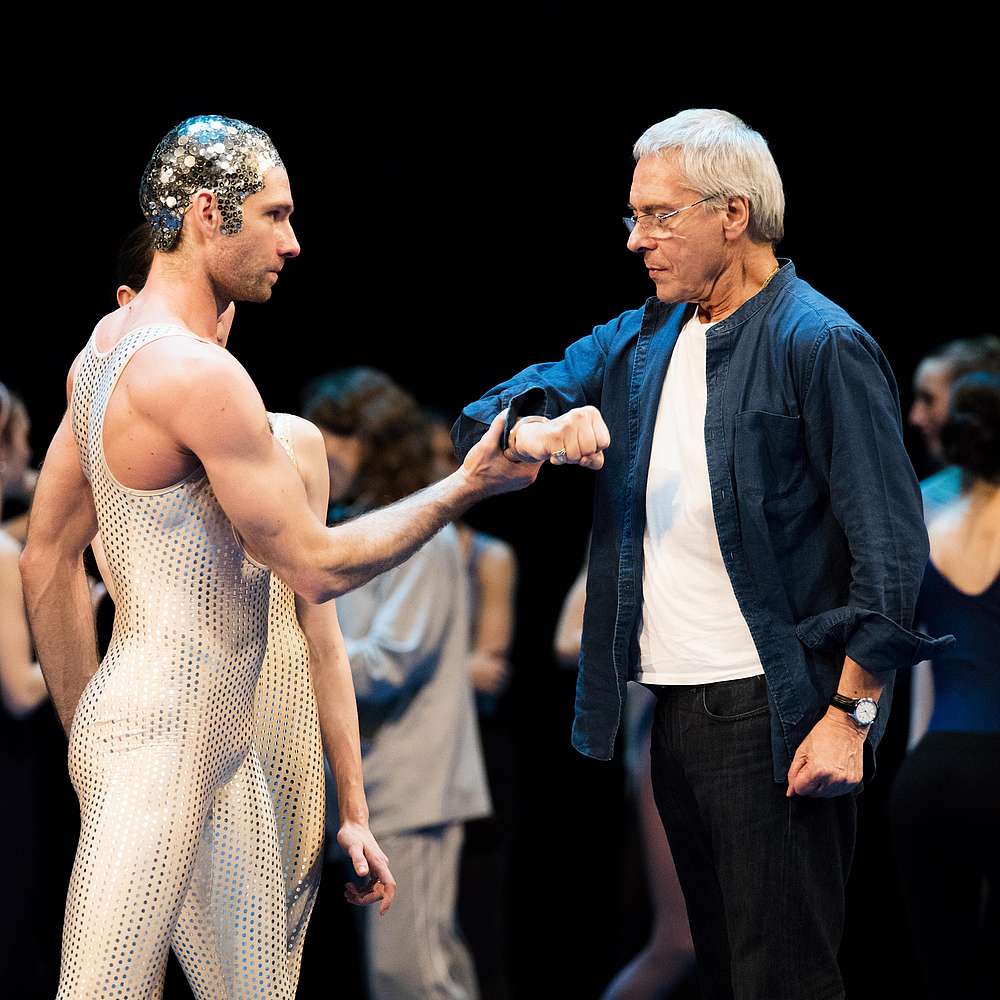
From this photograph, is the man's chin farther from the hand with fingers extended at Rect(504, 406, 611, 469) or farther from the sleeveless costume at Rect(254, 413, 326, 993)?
the hand with fingers extended at Rect(504, 406, 611, 469)

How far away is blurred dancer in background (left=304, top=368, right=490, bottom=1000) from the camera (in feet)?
12.7

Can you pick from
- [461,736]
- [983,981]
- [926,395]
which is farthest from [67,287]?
[983,981]

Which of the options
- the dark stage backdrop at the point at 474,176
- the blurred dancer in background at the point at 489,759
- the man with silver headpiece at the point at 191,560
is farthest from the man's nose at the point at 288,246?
the dark stage backdrop at the point at 474,176

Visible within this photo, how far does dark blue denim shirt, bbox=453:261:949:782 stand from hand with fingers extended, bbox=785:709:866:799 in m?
0.03

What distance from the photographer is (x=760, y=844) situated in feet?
7.48

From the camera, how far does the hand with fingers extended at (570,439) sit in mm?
2182

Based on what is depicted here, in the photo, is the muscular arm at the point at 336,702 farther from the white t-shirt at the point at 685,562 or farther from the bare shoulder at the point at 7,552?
the bare shoulder at the point at 7,552

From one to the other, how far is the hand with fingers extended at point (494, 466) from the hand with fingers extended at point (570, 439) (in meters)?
0.04

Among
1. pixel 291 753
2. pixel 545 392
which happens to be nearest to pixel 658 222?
pixel 545 392

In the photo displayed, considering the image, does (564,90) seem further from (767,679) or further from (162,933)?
(162,933)

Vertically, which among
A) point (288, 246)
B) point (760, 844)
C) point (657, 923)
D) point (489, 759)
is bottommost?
point (657, 923)

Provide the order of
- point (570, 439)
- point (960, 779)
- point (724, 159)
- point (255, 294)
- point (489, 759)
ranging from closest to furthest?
1. point (570, 439)
2. point (255, 294)
3. point (724, 159)
4. point (960, 779)
5. point (489, 759)

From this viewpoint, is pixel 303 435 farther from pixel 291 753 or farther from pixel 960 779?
pixel 960 779

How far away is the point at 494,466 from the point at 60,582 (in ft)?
2.29
